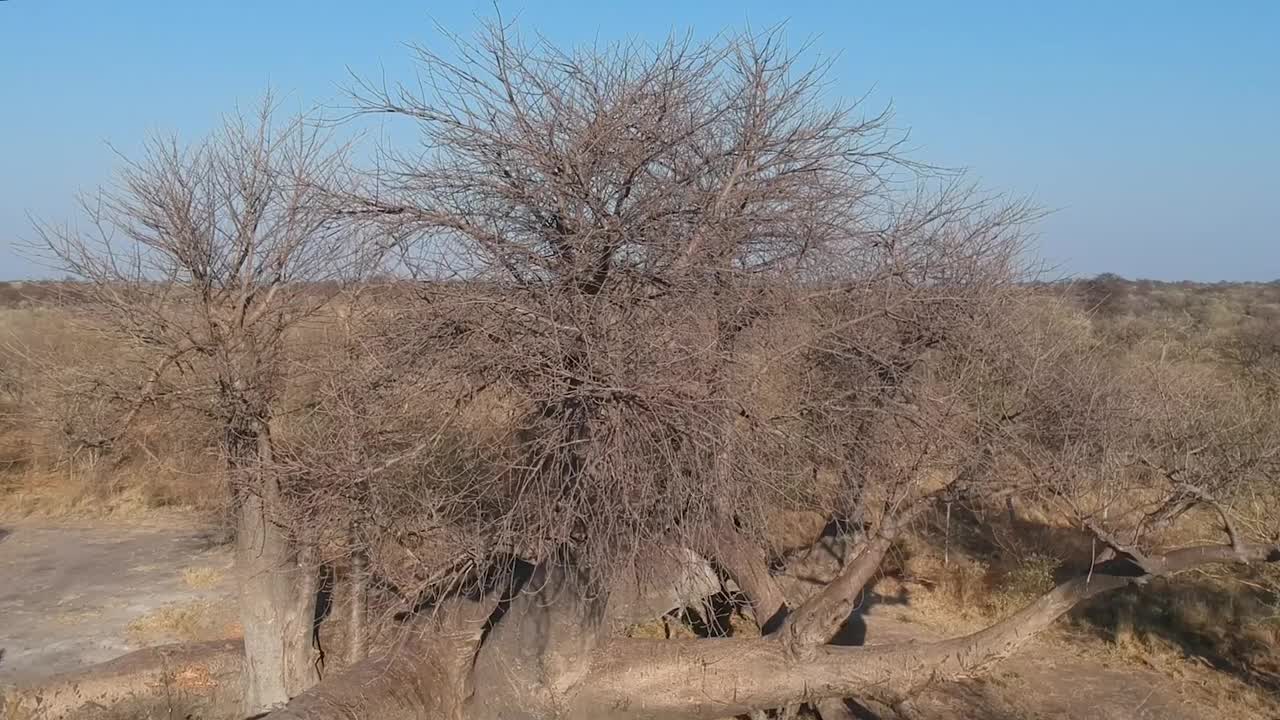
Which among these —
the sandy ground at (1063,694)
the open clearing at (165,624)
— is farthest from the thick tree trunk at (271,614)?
the sandy ground at (1063,694)

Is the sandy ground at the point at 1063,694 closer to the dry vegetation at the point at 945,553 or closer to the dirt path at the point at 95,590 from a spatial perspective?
the dry vegetation at the point at 945,553

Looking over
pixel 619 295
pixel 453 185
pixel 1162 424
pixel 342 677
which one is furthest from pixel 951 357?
pixel 342 677

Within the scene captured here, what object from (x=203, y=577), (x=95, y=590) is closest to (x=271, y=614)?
(x=203, y=577)

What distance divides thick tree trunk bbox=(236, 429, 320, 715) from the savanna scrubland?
23 millimetres

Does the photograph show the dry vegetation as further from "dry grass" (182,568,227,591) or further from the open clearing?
the open clearing

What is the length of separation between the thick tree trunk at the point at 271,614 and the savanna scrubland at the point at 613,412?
23mm

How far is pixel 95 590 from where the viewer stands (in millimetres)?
12867

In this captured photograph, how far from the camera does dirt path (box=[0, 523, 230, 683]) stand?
419 inches

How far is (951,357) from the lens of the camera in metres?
7.44

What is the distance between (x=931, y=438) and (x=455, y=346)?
3.04 meters

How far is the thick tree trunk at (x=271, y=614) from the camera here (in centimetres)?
771

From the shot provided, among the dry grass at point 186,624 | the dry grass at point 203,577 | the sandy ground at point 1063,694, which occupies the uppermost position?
the dry grass at point 203,577

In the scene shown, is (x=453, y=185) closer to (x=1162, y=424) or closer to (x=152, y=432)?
(x=152, y=432)

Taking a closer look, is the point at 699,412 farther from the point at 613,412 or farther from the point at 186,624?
the point at 186,624
